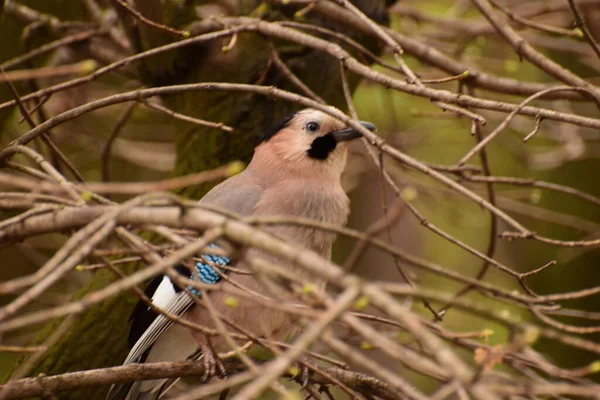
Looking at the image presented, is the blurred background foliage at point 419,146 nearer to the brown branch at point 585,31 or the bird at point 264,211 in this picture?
the bird at point 264,211

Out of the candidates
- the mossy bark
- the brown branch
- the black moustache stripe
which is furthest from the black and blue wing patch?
the brown branch

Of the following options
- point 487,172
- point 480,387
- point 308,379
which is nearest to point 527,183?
point 487,172

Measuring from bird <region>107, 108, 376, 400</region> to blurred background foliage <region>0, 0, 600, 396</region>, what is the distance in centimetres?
24

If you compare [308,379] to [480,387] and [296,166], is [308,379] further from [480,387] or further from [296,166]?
[480,387]

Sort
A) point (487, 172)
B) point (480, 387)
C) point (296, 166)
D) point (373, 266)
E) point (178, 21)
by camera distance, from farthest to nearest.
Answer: point (373, 266) < point (178, 21) < point (296, 166) < point (487, 172) < point (480, 387)

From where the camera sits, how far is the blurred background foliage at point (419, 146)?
11.2 ft

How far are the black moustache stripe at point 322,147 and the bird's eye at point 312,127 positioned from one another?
0.12ft

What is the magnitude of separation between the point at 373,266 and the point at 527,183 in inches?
148

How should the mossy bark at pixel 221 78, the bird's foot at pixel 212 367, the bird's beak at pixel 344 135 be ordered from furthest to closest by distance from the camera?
the mossy bark at pixel 221 78 → the bird's beak at pixel 344 135 → the bird's foot at pixel 212 367

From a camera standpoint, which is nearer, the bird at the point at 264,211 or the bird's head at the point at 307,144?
the bird at the point at 264,211

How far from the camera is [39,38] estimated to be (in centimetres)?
336

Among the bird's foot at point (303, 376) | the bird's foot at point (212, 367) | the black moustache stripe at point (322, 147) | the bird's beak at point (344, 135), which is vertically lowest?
the bird's foot at point (212, 367)

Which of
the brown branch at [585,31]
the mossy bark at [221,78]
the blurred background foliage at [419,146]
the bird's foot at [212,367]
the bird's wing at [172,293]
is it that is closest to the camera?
the brown branch at [585,31]

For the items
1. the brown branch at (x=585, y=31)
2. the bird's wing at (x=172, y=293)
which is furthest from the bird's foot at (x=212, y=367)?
the brown branch at (x=585, y=31)
